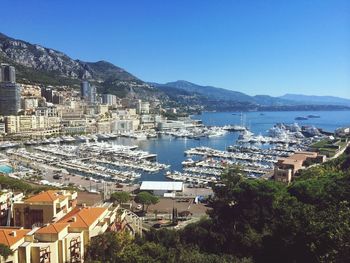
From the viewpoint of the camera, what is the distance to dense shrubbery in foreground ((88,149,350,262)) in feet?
22.3

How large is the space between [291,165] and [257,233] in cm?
1298

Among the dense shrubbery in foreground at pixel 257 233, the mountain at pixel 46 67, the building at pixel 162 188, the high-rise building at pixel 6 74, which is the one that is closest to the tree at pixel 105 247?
the dense shrubbery in foreground at pixel 257 233

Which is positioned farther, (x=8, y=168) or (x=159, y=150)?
(x=159, y=150)

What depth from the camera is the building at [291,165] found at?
21031mm

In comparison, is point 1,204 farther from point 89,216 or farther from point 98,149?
point 98,149

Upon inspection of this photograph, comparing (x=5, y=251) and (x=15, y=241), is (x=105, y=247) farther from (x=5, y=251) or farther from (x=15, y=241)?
(x=5, y=251)

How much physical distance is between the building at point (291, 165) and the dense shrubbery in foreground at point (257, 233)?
24.2ft

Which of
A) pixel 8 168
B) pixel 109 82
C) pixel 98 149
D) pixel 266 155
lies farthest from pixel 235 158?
pixel 109 82

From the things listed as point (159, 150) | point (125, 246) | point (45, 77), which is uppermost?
point (45, 77)

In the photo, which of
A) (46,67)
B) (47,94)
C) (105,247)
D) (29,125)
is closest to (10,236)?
(105,247)

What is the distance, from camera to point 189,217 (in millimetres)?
14367

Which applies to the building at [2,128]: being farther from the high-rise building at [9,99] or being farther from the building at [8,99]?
the building at [8,99]

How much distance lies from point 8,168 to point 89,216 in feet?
62.9

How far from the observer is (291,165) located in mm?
22266
